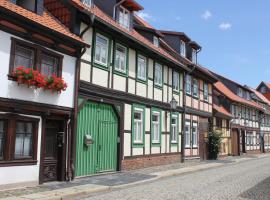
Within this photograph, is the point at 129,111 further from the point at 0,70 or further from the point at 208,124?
the point at 208,124

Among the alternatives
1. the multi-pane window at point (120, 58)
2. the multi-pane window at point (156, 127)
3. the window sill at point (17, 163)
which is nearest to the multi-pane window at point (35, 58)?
the window sill at point (17, 163)

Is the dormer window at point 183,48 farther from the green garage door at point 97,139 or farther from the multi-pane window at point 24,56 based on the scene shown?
the multi-pane window at point 24,56

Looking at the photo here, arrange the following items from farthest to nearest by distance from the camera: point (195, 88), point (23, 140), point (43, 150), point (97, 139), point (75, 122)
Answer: point (195, 88), point (97, 139), point (75, 122), point (43, 150), point (23, 140)

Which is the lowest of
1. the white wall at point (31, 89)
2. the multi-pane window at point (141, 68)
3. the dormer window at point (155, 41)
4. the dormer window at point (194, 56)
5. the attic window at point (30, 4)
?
the white wall at point (31, 89)

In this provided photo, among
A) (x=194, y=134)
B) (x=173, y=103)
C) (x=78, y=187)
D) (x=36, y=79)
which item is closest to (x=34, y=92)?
(x=36, y=79)

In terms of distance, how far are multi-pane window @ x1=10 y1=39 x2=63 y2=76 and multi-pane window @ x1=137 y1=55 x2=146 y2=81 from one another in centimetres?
631

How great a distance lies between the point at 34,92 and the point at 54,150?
250 cm

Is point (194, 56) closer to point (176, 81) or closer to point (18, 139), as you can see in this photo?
point (176, 81)

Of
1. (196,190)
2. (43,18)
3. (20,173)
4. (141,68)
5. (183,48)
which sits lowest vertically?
(196,190)

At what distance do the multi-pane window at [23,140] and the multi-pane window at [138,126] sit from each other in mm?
7165

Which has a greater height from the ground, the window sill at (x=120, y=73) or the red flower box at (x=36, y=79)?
the window sill at (x=120, y=73)

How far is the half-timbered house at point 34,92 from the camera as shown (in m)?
10.9

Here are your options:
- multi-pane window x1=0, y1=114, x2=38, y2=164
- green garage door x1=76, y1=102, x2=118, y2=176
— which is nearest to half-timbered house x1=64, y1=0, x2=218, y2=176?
green garage door x1=76, y1=102, x2=118, y2=176

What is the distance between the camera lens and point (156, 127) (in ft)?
66.9
